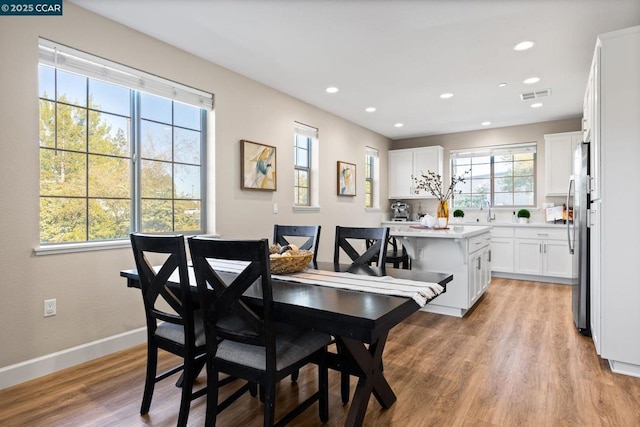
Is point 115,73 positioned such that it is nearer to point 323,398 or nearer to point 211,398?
point 211,398

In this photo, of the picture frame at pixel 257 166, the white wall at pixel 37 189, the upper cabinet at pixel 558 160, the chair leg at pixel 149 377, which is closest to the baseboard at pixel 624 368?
the chair leg at pixel 149 377

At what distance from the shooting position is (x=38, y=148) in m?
2.40

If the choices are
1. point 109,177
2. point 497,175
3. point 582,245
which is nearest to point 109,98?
point 109,177

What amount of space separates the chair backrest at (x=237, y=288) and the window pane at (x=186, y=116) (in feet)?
7.16

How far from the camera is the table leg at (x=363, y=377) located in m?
1.68

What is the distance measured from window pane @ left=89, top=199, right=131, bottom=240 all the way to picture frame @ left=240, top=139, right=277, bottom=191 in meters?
1.21

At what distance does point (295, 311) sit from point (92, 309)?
201 cm

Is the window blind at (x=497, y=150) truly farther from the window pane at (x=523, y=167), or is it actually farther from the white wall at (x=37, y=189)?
the white wall at (x=37, y=189)

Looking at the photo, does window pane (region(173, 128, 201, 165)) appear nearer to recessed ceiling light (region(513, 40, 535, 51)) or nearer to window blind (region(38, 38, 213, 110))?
window blind (region(38, 38, 213, 110))

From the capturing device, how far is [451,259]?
12.2 ft

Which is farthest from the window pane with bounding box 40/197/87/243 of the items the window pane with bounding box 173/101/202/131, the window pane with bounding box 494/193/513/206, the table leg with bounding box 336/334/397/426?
the window pane with bounding box 494/193/513/206

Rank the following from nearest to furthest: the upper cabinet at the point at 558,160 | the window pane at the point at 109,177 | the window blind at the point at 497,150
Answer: the window pane at the point at 109,177 < the upper cabinet at the point at 558,160 < the window blind at the point at 497,150

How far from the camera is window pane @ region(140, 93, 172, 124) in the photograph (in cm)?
308

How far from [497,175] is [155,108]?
217 inches
